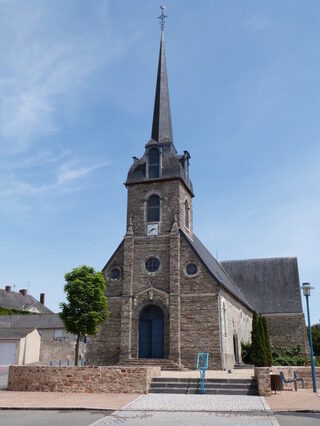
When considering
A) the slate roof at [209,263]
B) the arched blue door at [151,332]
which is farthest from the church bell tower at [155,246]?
the slate roof at [209,263]

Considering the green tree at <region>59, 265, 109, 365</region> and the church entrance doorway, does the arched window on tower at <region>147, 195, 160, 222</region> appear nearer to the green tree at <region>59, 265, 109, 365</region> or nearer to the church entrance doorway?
the green tree at <region>59, 265, 109, 365</region>

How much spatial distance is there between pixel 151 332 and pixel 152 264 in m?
3.86

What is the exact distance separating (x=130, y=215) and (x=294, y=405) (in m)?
16.4

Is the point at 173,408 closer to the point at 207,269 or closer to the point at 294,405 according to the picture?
the point at 294,405

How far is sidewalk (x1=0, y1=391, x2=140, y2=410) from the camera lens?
1209cm

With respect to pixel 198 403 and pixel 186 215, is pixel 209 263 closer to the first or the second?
pixel 186 215

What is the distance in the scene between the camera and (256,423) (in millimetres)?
9508

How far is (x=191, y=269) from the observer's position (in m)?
24.5

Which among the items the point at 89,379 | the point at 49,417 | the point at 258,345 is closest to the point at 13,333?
the point at 258,345

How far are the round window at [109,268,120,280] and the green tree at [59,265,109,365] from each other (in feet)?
14.4

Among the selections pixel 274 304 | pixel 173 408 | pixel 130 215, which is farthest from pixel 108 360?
pixel 274 304

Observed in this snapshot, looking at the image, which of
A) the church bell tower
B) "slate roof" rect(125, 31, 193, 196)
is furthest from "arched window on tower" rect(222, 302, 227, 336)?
"slate roof" rect(125, 31, 193, 196)

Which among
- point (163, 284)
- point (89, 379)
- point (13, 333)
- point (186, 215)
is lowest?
point (89, 379)

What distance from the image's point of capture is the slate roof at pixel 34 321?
42594mm
